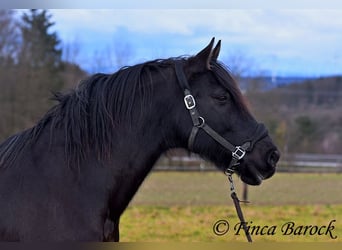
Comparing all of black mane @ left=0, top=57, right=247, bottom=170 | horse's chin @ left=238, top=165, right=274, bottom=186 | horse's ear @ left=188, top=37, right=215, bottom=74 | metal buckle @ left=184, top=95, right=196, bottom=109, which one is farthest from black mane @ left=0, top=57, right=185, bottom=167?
horse's chin @ left=238, top=165, right=274, bottom=186

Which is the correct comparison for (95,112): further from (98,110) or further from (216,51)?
(216,51)

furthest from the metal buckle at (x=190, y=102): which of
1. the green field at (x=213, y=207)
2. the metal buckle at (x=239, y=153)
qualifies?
the green field at (x=213, y=207)

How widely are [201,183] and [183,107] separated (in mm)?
13977

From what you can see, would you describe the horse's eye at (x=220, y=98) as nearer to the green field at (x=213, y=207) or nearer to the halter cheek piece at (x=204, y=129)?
the halter cheek piece at (x=204, y=129)

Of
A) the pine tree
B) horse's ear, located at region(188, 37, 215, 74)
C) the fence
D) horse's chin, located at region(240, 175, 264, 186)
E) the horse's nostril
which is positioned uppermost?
horse's ear, located at region(188, 37, 215, 74)

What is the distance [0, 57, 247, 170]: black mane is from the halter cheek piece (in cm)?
18

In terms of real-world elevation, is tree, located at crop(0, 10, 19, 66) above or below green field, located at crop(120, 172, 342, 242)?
above

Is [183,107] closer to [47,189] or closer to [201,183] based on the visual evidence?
[47,189]

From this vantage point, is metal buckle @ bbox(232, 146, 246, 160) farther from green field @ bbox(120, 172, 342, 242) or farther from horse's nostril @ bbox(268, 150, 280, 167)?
green field @ bbox(120, 172, 342, 242)

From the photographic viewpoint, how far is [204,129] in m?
3.00

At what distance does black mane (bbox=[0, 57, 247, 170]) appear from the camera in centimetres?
293

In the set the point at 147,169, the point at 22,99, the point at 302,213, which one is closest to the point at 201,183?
the point at 302,213

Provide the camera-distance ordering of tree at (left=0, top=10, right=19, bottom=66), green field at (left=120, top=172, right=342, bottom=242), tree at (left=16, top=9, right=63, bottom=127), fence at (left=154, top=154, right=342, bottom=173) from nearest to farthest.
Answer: green field at (left=120, top=172, right=342, bottom=242)
tree at (left=0, top=10, right=19, bottom=66)
tree at (left=16, top=9, right=63, bottom=127)
fence at (left=154, top=154, right=342, bottom=173)

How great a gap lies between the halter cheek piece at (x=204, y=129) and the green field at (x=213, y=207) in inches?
82.9
